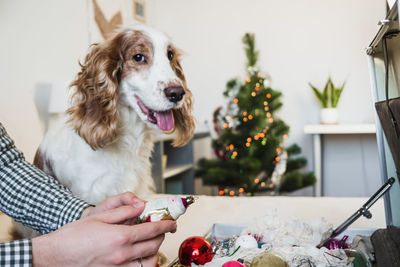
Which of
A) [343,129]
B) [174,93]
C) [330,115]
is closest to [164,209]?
[174,93]

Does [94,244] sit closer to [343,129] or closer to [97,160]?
[97,160]

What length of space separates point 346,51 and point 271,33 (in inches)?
21.6

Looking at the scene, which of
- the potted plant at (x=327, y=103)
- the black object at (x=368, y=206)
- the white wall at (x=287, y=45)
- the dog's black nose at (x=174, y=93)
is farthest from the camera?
the white wall at (x=287, y=45)

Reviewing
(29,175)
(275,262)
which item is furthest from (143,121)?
(275,262)

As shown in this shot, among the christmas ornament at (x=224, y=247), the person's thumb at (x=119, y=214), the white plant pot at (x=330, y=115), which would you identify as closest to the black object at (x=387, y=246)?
the christmas ornament at (x=224, y=247)

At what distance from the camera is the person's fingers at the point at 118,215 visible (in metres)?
0.45

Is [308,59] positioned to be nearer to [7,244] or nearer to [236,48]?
[236,48]

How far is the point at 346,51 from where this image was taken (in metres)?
2.71

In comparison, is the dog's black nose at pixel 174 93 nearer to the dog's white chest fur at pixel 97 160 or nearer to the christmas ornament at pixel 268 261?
the dog's white chest fur at pixel 97 160

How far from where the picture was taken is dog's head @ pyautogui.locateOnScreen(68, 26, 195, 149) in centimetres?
93

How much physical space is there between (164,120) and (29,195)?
0.40 meters

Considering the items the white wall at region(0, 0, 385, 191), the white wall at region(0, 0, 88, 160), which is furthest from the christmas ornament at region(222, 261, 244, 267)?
the white wall at region(0, 0, 385, 191)

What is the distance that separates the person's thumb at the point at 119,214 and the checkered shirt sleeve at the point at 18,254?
3.3 inches

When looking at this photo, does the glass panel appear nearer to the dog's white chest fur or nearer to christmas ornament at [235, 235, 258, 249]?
christmas ornament at [235, 235, 258, 249]
